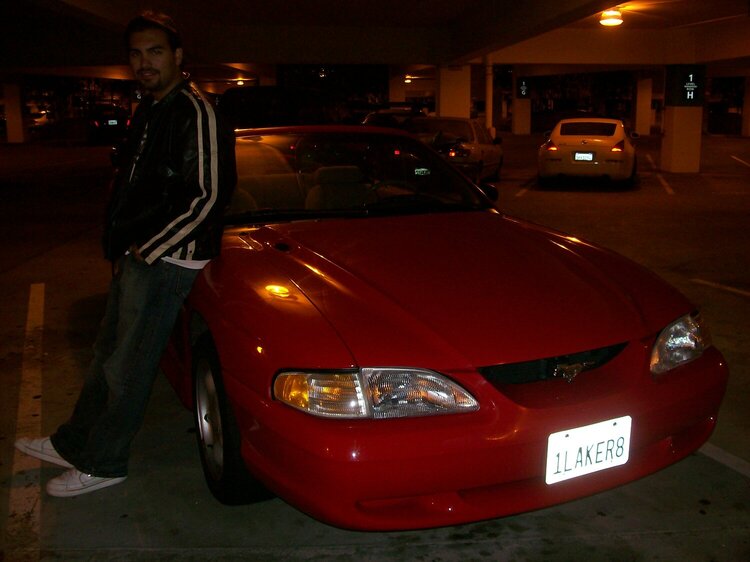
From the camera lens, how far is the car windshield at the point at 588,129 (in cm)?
1552

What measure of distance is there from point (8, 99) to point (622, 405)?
36.4 meters

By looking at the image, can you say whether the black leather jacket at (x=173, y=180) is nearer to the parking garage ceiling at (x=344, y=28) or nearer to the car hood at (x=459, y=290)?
the car hood at (x=459, y=290)

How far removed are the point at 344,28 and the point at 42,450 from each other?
68.7 ft

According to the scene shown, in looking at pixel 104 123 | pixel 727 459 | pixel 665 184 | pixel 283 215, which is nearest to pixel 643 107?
pixel 104 123

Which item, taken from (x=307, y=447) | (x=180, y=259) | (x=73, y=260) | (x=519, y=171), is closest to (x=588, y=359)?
(x=307, y=447)

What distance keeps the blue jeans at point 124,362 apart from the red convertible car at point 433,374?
169 millimetres

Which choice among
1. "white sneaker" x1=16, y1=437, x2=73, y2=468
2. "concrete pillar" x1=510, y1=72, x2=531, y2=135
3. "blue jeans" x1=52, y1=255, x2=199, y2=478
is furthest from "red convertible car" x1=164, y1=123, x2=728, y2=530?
"concrete pillar" x1=510, y1=72, x2=531, y2=135

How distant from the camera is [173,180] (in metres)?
2.93

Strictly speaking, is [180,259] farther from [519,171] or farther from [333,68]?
[333,68]

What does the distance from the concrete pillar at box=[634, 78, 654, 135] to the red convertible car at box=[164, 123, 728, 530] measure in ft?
130

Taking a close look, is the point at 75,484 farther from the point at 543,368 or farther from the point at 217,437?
the point at 543,368

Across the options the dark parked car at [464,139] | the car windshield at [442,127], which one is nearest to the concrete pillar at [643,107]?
the dark parked car at [464,139]

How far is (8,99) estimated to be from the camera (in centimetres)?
3425

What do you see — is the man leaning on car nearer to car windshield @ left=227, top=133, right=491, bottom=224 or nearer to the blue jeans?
the blue jeans
